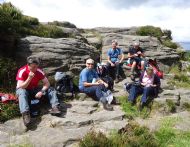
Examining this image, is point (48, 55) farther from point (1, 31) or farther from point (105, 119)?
point (105, 119)

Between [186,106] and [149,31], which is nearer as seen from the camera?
[186,106]

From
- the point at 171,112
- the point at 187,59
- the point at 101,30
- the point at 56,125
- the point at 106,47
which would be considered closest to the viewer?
the point at 56,125

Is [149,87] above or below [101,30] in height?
below

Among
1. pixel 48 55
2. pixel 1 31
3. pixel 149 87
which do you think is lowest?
pixel 149 87

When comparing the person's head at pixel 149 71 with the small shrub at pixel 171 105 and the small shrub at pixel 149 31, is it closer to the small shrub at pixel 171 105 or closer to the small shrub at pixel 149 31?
the small shrub at pixel 171 105

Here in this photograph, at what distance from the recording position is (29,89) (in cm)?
1309

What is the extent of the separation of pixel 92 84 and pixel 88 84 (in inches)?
6.6

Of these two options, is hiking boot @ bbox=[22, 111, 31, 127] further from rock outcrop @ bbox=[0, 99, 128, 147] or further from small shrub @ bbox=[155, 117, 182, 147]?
small shrub @ bbox=[155, 117, 182, 147]

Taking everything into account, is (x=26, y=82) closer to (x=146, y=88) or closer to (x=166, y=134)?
(x=146, y=88)

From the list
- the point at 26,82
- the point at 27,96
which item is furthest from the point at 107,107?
the point at 26,82

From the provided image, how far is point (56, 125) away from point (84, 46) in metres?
8.13

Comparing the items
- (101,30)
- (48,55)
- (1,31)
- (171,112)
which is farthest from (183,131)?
(101,30)

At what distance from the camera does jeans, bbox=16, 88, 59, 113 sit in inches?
479

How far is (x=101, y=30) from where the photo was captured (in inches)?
1283
